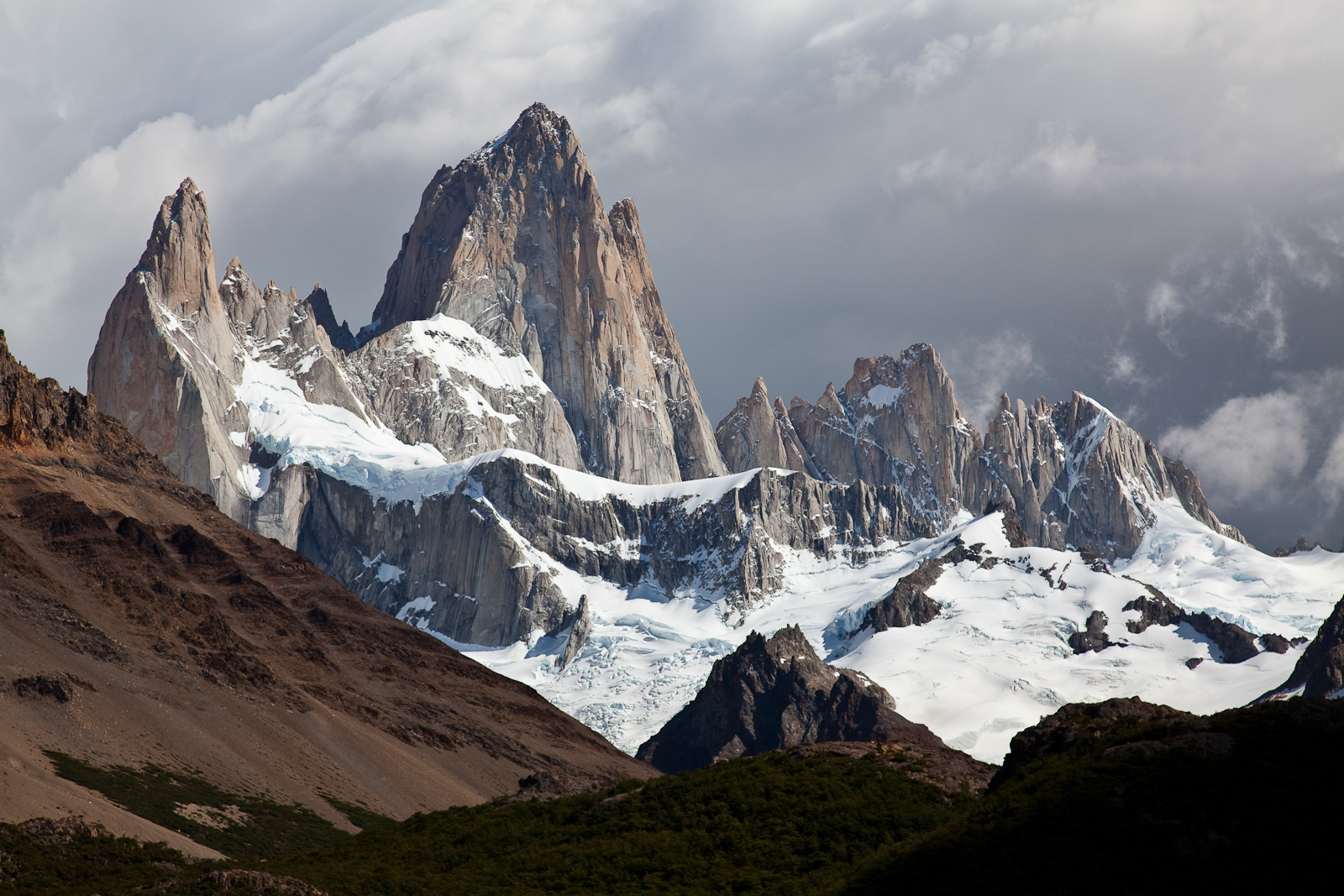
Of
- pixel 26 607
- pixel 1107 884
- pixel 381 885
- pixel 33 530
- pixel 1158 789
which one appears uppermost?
pixel 33 530

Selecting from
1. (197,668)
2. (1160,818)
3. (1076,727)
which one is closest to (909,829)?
(1076,727)

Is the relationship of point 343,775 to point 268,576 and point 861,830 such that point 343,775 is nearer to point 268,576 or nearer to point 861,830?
point 268,576

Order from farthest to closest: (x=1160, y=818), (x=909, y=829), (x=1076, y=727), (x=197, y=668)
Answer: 1. (x=197, y=668)
2. (x=1076, y=727)
3. (x=909, y=829)
4. (x=1160, y=818)

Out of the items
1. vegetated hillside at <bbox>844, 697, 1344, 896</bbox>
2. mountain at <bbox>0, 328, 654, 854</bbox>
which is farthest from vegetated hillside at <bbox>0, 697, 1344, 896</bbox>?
mountain at <bbox>0, 328, 654, 854</bbox>

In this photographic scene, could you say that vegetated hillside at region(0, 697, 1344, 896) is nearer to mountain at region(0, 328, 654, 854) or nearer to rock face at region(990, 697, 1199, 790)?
rock face at region(990, 697, 1199, 790)

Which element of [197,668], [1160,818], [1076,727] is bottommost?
[1160,818]

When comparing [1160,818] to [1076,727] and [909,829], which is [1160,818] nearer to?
[1076,727]

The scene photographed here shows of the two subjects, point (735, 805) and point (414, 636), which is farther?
point (414, 636)

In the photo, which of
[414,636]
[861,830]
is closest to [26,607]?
[414,636]
